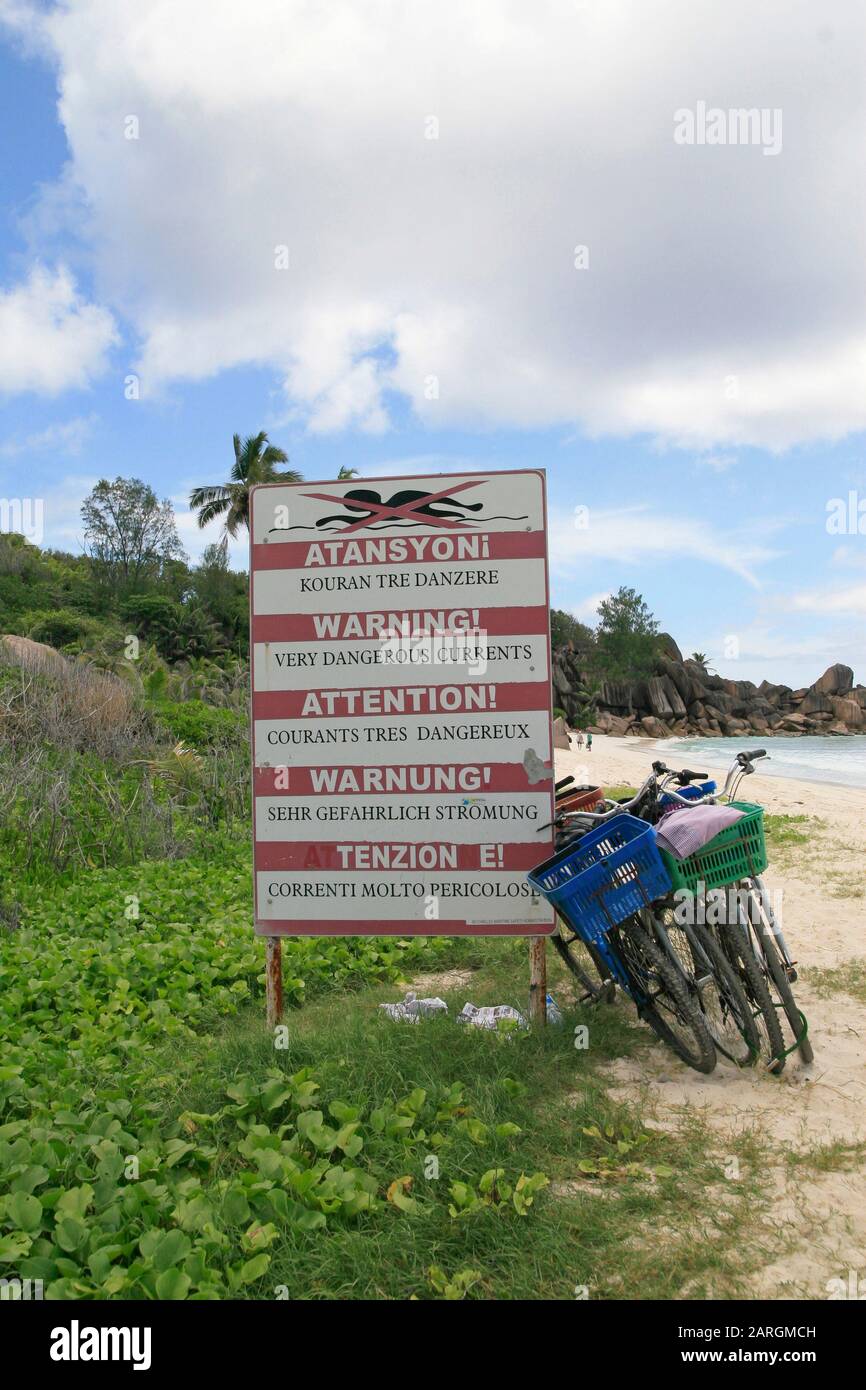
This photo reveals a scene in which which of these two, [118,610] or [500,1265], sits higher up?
[118,610]

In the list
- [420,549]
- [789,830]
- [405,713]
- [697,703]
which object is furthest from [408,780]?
[697,703]

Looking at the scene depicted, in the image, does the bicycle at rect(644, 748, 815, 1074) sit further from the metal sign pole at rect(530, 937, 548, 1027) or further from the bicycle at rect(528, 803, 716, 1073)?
the metal sign pole at rect(530, 937, 548, 1027)

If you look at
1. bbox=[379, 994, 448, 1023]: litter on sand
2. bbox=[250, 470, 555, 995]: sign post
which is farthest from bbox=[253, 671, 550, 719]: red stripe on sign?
bbox=[379, 994, 448, 1023]: litter on sand

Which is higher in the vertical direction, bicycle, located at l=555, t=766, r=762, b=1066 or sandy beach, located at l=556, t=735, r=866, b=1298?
bicycle, located at l=555, t=766, r=762, b=1066

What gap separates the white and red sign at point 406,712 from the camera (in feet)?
15.2

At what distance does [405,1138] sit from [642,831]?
1.55 metres

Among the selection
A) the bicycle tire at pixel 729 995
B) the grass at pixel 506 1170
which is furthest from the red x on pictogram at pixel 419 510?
the grass at pixel 506 1170

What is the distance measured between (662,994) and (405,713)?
1.82m

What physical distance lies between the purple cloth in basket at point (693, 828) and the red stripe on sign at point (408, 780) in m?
0.84

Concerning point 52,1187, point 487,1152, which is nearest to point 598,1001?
point 487,1152

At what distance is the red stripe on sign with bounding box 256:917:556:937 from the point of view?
4.56 meters

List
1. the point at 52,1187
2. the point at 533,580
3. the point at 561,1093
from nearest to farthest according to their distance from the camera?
the point at 52,1187
the point at 561,1093
the point at 533,580

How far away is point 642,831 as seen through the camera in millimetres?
3904

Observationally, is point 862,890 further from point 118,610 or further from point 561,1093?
point 118,610
